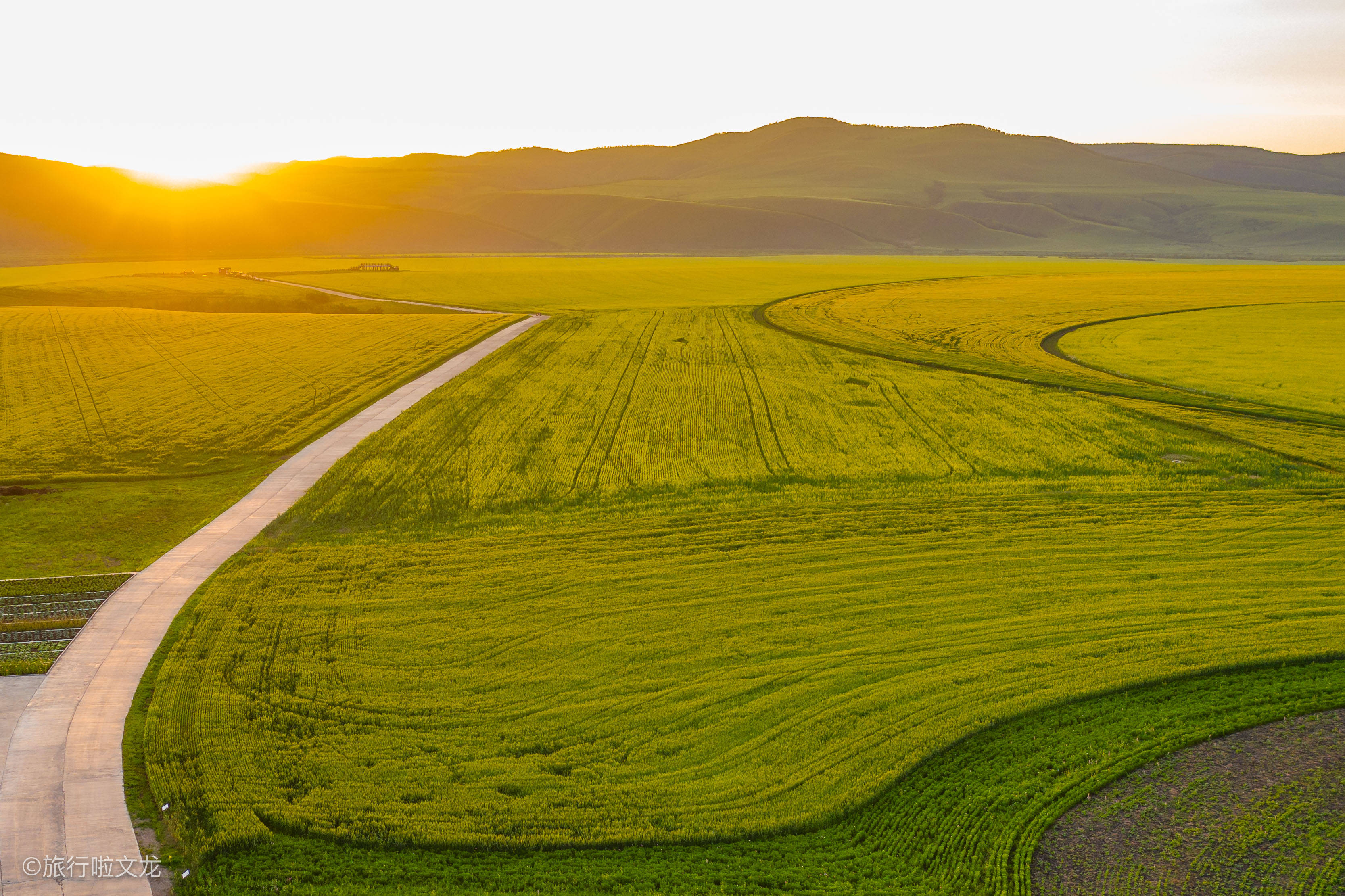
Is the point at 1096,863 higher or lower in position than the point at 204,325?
lower

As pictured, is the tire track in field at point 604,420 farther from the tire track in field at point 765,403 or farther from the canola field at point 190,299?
the canola field at point 190,299

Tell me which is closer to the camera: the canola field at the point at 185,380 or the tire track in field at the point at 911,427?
the tire track in field at the point at 911,427

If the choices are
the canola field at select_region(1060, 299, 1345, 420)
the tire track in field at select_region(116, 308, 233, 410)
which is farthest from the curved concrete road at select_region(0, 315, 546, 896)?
the canola field at select_region(1060, 299, 1345, 420)

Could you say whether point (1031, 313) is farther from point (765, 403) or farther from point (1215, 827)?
point (1215, 827)

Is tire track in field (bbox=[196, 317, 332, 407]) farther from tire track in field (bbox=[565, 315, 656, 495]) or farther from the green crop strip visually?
the green crop strip

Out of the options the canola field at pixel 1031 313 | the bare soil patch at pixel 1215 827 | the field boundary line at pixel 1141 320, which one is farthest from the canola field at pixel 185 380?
the field boundary line at pixel 1141 320

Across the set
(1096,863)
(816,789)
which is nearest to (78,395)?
(816,789)

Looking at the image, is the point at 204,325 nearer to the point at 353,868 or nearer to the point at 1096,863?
the point at 353,868
